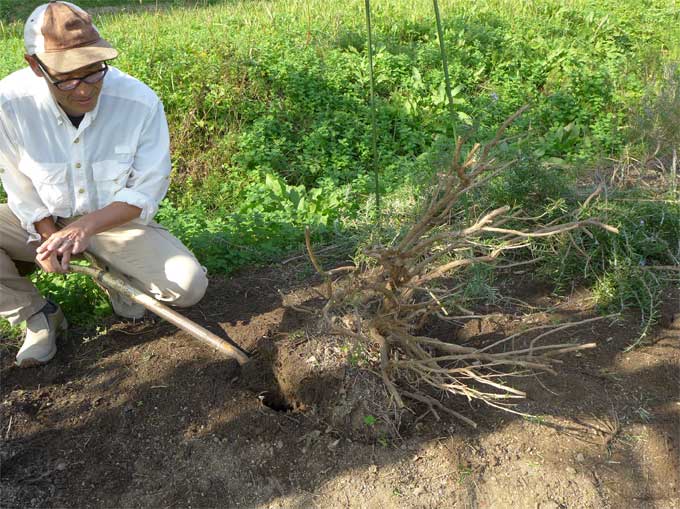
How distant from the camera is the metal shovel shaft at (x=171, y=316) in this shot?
8.33 ft

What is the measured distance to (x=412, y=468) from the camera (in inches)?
91.1

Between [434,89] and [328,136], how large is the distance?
3.51ft

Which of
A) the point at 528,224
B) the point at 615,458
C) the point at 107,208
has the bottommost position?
the point at 615,458

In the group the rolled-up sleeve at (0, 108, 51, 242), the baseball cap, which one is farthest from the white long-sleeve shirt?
the baseball cap

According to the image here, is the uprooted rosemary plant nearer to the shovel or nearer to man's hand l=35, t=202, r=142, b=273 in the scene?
the shovel

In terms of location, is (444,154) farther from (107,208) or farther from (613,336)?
(107,208)

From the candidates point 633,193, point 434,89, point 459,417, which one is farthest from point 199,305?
point 434,89

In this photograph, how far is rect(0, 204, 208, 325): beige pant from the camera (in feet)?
9.54

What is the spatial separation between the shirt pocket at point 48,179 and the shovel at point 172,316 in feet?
1.02

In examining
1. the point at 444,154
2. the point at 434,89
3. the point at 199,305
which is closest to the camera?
the point at 199,305

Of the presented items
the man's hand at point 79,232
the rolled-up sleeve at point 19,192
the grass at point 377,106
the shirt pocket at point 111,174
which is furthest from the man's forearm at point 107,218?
the grass at point 377,106

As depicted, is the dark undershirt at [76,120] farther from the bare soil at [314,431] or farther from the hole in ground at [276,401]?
the hole in ground at [276,401]

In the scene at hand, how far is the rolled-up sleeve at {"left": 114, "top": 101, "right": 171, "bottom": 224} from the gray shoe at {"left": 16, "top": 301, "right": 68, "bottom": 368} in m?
0.62

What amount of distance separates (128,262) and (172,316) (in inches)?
23.0
